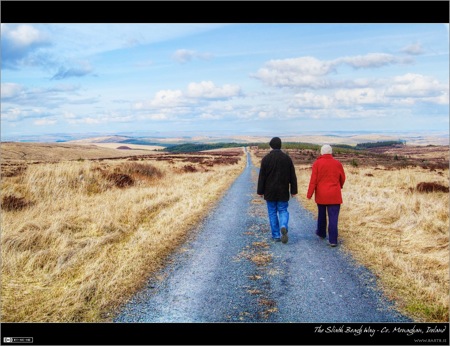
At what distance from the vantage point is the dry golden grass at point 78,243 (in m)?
4.62

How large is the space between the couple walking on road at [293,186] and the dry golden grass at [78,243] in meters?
2.35

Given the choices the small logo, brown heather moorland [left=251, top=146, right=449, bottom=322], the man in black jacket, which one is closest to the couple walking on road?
the man in black jacket

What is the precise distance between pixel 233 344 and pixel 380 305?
2.47m

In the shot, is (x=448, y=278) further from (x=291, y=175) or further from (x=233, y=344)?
(x=233, y=344)

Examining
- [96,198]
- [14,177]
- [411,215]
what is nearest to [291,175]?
[411,215]

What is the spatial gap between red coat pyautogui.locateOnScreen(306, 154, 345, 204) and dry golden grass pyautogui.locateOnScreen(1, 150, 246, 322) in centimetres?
340

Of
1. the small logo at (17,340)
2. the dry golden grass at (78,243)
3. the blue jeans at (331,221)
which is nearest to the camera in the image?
the small logo at (17,340)

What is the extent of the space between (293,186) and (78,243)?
16.2 ft

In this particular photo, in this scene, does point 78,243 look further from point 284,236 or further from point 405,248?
point 405,248

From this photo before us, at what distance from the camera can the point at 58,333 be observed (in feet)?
10.3

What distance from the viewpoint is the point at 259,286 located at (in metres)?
5.14

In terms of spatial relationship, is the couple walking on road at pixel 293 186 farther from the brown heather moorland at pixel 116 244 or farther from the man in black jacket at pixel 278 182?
the brown heather moorland at pixel 116 244

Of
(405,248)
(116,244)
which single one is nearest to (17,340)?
(116,244)

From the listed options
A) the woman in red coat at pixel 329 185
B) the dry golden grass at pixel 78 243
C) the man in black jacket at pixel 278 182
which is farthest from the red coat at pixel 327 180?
the dry golden grass at pixel 78 243
